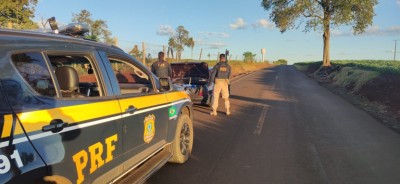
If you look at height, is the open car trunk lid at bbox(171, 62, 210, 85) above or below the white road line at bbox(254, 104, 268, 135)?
above

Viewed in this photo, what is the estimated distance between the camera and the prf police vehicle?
8.20 ft

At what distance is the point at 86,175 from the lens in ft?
10.5

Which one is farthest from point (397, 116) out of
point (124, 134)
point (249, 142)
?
point (124, 134)

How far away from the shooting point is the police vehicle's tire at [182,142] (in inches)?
223

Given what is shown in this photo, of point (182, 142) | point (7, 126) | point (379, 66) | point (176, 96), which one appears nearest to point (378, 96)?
point (182, 142)

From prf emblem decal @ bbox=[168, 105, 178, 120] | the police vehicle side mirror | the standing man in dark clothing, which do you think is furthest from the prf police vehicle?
the standing man in dark clothing

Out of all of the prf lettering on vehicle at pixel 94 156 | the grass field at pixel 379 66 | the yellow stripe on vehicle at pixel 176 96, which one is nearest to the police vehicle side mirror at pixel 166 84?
the yellow stripe on vehicle at pixel 176 96

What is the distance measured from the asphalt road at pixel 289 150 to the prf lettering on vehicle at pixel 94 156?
5.46 feet

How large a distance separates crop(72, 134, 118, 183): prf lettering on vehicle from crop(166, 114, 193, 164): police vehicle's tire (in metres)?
2.02

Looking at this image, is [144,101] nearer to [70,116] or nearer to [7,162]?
[70,116]

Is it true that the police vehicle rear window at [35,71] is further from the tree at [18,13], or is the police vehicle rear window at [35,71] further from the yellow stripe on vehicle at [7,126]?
the tree at [18,13]

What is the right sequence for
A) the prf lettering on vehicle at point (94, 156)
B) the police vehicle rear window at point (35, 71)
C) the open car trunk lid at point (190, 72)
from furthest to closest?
the open car trunk lid at point (190, 72), the prf lettering on vehicle at point (94, 156), the police vehicle rear window at point (35, 71)

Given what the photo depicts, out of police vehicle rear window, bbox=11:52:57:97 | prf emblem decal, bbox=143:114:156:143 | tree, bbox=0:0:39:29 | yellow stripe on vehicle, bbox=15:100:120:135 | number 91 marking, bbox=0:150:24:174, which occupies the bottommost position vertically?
prf emblem decal, bbox=143:114:156:143

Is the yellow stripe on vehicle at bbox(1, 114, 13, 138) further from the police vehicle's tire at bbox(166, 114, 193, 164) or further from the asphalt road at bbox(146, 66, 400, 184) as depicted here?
the police vehicle's tire at bbox(166, 114, 193, 164)
